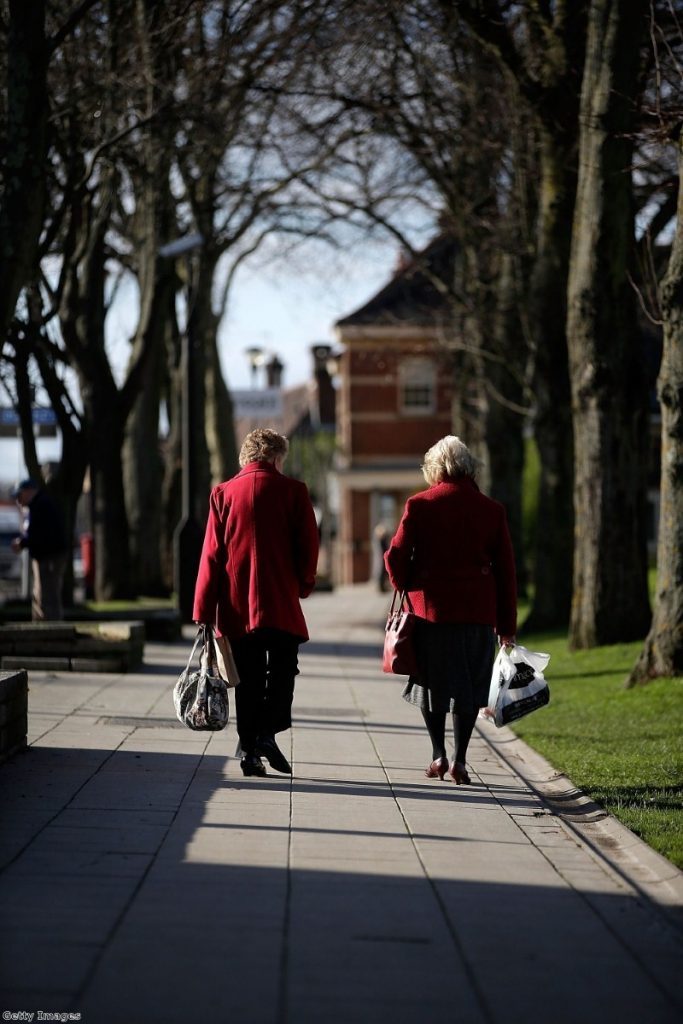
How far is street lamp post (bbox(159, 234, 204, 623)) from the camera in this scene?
20516 millimetres

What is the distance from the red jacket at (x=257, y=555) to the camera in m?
8.14

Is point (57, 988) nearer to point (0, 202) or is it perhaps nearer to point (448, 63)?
point (0, 202)

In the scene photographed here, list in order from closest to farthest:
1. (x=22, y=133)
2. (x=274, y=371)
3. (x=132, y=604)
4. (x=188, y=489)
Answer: (x=22, y=133) → (x=188, y=489) → (x=132, y=604) → (x=274, y=371)

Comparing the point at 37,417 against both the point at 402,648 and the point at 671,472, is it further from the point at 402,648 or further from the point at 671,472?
the point at 402,648

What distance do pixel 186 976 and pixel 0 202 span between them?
347 inches

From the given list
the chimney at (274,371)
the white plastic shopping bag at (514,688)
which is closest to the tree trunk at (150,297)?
the white plastic shopping bag at (514,688)

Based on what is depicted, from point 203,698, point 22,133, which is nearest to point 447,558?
point 203,698

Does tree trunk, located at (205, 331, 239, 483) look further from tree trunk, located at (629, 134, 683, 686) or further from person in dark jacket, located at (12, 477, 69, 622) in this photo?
tree trunk, located at (629, 134, 683, 686)

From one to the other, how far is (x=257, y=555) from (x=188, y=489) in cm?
1344

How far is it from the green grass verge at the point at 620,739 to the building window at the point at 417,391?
3743 centimetres

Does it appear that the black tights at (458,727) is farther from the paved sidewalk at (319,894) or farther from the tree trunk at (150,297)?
the tree trunk at (150,297)

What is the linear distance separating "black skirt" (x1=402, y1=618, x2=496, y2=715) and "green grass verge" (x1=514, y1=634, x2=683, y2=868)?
81 centimetres

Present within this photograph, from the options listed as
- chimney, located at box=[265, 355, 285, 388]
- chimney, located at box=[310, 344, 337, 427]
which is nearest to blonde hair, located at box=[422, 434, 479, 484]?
chimney, located at box=[265, 355, 285, 388]

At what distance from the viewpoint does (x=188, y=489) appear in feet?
70.6
